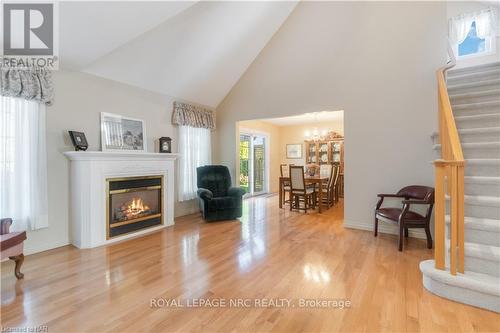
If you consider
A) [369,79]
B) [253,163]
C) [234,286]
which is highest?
[369,79]

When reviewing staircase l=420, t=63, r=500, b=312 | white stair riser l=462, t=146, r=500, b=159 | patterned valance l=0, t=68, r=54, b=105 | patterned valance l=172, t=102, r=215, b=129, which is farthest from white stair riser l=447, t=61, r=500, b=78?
patterned valance l=0, t=68, r=54, b=105

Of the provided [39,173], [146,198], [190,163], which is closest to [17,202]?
[39,173]

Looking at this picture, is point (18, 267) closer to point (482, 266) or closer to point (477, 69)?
point (482, 266)

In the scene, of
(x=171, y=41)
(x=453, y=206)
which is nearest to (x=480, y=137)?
(x=453, y=206)

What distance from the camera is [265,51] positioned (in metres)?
4.66

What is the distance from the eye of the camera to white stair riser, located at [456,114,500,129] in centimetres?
262

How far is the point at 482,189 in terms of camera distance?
228cm

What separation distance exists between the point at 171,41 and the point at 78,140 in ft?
6.08

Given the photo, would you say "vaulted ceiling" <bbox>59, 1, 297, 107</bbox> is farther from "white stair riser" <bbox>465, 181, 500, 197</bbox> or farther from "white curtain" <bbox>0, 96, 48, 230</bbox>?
"white stair riser" <bbox>465, 181, 500, 197</bbox>

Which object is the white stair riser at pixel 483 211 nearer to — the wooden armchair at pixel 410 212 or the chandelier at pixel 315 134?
the wooden armchair at pixel 410 212

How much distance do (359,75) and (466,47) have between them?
97.0 inches

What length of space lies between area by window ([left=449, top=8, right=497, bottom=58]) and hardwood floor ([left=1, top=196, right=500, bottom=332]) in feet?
12.2

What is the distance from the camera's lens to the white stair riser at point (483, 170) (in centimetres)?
232

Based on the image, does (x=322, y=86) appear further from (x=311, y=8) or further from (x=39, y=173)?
(x=39, y=173)
